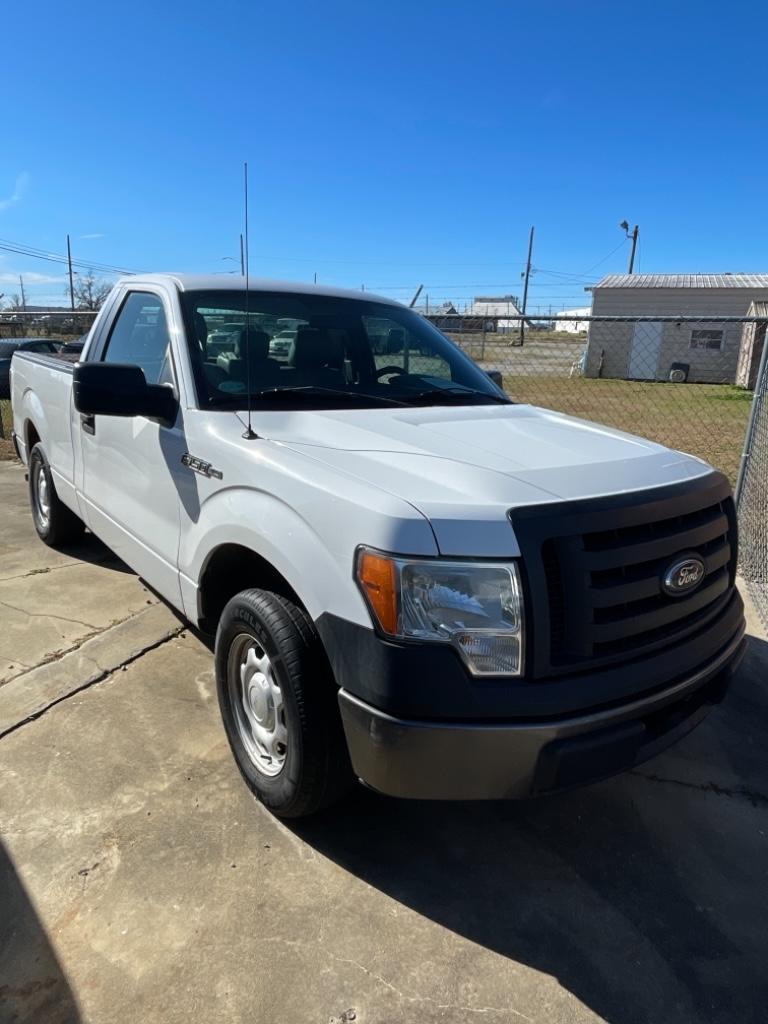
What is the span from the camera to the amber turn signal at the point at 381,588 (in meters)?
1.86

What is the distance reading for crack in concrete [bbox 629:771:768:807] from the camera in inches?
112

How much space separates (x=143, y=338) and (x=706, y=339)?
94.9 feet

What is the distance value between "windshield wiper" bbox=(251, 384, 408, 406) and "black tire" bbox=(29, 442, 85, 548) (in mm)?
2692

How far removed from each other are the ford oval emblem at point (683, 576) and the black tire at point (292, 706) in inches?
43.1

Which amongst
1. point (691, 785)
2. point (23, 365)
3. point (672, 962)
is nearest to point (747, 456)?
point (691, 785)

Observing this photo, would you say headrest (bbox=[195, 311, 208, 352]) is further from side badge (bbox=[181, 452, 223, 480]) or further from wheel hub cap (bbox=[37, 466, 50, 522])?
wheel hub cap (bbox=[37, 466, 50, 522])

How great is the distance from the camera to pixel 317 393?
10.1 feet

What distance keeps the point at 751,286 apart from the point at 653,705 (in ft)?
99.3

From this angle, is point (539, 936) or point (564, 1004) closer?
point (564, 1004)

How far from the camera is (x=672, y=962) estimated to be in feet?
6.79

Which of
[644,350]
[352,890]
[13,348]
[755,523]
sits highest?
[644,350]

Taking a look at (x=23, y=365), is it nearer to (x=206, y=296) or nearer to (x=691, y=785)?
(x=206, y=296)

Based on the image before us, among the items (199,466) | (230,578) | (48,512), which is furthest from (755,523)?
(48,512)

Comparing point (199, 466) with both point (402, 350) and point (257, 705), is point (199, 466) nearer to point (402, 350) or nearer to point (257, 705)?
point (257, 705)
